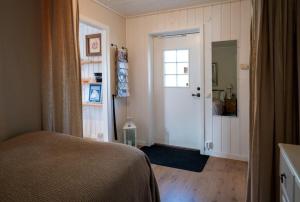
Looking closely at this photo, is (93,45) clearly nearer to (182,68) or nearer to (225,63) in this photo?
(182,68)

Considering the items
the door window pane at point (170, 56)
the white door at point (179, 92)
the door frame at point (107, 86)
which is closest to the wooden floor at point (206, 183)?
the white door at point (179, 92)

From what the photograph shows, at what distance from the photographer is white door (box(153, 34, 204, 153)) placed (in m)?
3.52

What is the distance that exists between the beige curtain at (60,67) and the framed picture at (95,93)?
172 cm

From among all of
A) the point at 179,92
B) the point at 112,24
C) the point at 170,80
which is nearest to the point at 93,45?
the point at 112,24

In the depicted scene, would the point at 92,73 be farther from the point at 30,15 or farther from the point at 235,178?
the point at 235,178

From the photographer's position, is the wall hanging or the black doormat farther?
the wall hanging

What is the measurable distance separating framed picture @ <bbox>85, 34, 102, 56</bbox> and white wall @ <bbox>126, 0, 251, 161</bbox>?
1.71 ft

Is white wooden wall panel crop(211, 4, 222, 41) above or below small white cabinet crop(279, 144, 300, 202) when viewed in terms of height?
above

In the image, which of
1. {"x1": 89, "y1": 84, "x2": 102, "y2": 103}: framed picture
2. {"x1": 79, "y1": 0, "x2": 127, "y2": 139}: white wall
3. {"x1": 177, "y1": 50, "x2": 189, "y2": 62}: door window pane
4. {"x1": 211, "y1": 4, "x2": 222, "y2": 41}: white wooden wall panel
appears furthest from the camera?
{"x1": 89, "y1": 84, "x2": 102, "y2": 103}: framed picture

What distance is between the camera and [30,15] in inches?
76.7

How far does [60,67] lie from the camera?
2057mm

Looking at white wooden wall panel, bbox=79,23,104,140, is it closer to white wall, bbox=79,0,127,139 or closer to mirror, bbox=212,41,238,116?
white wall, bbox=79,0,127,139

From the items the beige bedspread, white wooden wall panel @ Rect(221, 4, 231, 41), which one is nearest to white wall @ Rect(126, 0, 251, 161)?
white wooden wall panel @ Rect(221, 4, 231, 41)

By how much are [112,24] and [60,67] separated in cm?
170
